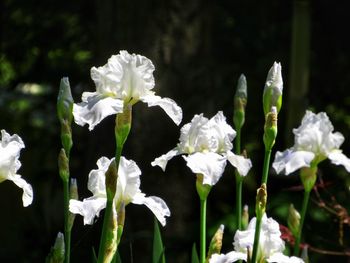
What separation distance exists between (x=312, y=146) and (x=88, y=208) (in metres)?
0.43

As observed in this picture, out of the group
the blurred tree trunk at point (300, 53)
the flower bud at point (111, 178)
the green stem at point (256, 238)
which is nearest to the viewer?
the flower bud at point (111, 178)

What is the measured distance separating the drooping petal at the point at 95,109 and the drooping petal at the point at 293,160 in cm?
34

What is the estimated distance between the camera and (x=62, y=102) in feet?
4.47

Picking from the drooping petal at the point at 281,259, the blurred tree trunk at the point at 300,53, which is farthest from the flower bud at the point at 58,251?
the blurred tree trunk at the point at 300,53

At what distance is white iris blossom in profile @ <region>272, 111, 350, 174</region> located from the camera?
148cm

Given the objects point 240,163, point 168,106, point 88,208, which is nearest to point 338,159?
point 240,163

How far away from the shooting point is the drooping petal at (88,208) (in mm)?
1299

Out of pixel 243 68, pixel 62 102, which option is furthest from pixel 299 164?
pixel 243 68

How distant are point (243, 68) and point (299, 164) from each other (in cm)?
290

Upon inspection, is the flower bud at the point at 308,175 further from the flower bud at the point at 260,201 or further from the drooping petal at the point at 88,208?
the drooping petal at the point at 88,208

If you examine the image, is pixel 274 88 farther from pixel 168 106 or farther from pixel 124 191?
pixel 124 191

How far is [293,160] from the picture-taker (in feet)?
4.76

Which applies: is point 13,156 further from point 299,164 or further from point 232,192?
point 232,192

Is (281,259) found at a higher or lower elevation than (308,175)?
lower
